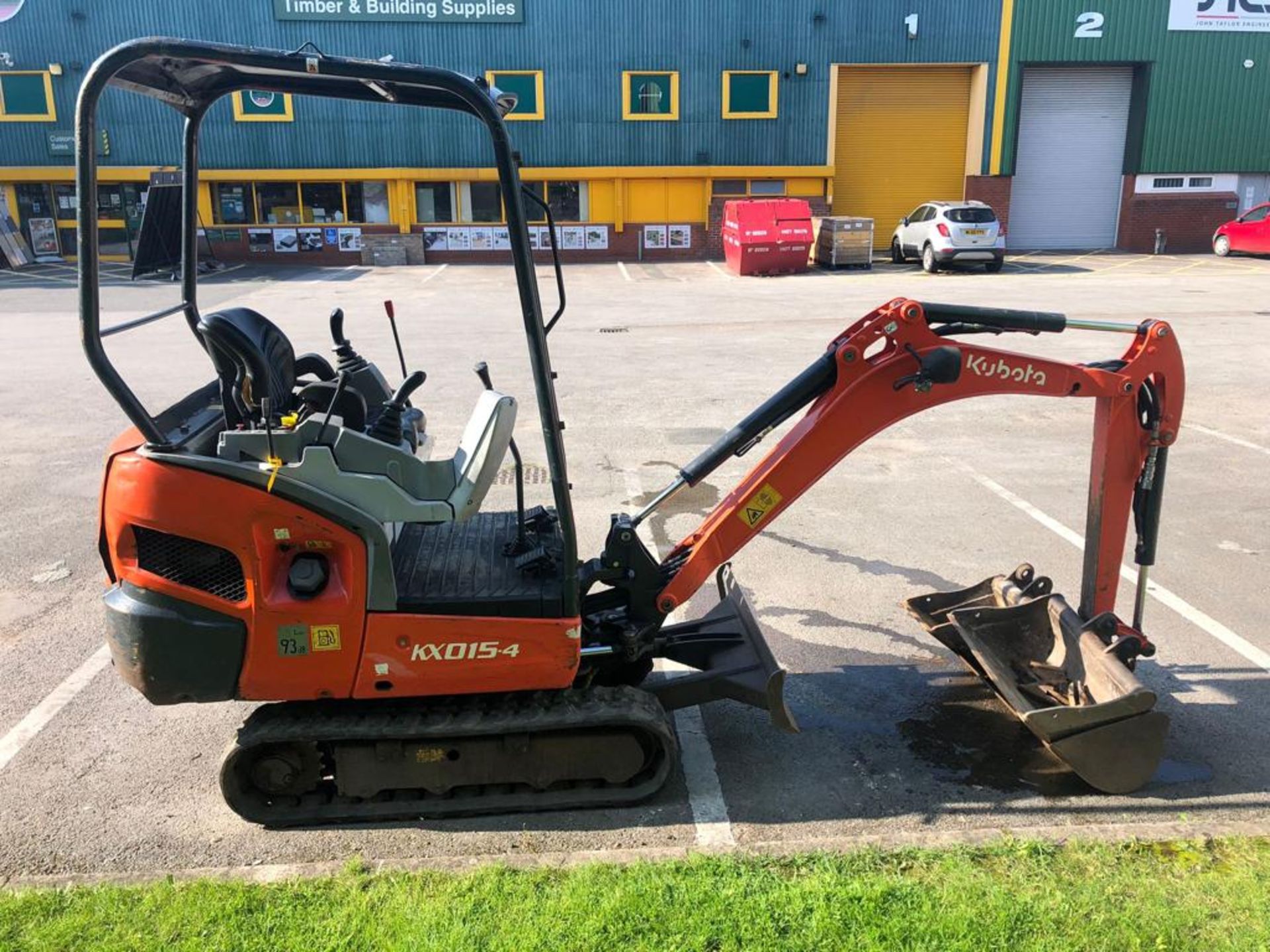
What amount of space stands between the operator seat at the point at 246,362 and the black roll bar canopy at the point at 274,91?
0.27 meters


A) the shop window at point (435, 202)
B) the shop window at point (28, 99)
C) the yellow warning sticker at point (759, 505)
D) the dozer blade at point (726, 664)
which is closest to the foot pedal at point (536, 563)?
the dozer blade at point (726, 664)

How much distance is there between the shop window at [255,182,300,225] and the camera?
100 ft

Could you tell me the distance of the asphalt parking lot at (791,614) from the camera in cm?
408

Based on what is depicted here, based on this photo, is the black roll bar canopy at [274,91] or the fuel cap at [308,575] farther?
the fuel cap at [308,575]

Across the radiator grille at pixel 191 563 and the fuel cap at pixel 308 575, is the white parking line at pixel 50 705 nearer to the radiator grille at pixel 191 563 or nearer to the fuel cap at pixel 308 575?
the radiator grille at pixel 191 563

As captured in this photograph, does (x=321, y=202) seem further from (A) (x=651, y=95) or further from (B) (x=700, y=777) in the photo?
(B) (x=700, y=777)

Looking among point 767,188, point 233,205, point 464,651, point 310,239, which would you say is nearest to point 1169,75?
point 767,188

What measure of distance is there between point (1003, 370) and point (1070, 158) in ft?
106

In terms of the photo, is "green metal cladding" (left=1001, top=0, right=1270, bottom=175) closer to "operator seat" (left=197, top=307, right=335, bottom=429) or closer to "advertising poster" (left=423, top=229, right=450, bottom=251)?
"advertising poster" (left=423, top=229, right=450, bottom=251)

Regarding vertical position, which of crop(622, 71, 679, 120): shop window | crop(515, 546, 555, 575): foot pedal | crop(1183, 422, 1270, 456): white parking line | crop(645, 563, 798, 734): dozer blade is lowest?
crop(1183, 422, 1270, 456): white parking line

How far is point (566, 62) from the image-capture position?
30.1 metres

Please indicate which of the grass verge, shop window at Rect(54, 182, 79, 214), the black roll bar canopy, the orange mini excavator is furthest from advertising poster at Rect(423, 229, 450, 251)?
the grass verge

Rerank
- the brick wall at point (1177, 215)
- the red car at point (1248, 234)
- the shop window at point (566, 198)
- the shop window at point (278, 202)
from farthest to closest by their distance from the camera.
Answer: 1. the brick wall at point (1177, 215)
2. the shop window at point (566, 198)
3. the shop window at point (278, 202)
4. the red car at point (1248, 234)

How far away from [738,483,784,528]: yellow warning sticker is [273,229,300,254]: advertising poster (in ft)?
98.3
